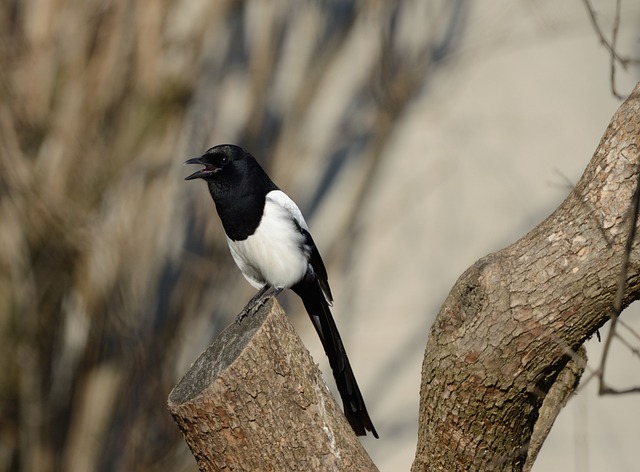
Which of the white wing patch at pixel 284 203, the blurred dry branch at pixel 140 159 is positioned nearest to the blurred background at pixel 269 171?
the blurred dry branch at pixel 140 159

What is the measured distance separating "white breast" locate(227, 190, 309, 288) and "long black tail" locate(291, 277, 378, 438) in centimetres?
10

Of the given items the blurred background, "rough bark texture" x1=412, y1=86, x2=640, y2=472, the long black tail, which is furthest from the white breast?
the blurred background

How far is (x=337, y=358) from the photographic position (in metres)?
3.28

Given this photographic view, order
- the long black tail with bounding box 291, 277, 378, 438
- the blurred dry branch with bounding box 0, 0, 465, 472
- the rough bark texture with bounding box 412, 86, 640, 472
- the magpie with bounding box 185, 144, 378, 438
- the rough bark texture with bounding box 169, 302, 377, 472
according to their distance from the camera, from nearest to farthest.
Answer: the rough bark texture with bounding box 412, 86, 640, 472 → the rough bark texture with bounding box 169, 302, 377, 472 → the long black tail with bounding box 291, 277, 378, 438 → the magpie with bounding box 185, 144, 378, 438 → the blurred dry branch with bounding box 0, 0, 465, 472

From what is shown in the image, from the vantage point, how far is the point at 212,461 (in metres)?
2.27

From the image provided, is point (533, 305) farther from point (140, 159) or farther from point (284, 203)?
point (140, 159)

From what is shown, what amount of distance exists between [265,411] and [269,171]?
8.91 feet

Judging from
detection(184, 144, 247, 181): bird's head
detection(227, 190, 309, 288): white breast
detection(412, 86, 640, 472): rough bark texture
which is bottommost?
detection(412, 86, 640, 472): rough bark texture

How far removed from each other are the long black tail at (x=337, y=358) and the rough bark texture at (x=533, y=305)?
68 centimetres

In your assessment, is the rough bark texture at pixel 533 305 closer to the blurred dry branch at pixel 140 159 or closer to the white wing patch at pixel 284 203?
the white wing patch at pixel 284 203

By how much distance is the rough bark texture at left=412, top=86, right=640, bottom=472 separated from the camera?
2096 mm

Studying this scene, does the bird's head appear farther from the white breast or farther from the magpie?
the white breast

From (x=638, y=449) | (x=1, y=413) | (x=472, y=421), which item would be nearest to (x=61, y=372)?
(x=1, y=413)

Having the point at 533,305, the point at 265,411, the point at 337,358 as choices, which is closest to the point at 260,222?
the point at 337,358
